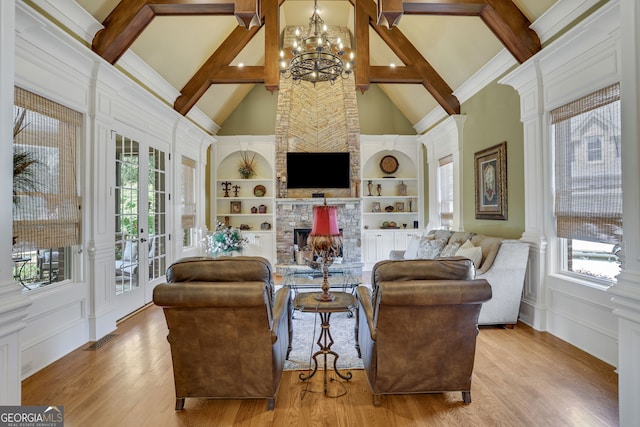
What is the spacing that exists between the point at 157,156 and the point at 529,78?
5090 mm

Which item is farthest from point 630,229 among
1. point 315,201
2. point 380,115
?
point 380,115

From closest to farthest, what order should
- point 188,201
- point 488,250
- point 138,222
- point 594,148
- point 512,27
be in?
point 594,148, point 512,27, point 488,250, point 138,222, point 188,201

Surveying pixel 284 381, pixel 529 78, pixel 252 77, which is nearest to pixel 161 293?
pixel 284 381

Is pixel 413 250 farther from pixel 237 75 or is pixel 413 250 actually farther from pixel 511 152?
pixel 237 75

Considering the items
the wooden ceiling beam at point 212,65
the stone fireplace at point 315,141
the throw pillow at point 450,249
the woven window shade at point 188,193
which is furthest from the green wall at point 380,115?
the woven window shade at point 188,193

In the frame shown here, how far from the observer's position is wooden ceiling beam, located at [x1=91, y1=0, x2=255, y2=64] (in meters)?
3.54

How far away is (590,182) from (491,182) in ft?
5.58

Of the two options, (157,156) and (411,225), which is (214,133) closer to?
(157,156)

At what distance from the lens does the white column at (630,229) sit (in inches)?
56.3

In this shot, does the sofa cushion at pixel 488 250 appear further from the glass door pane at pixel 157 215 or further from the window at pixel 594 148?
the glass door pane at pixel 157 215

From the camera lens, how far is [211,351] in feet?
7.02

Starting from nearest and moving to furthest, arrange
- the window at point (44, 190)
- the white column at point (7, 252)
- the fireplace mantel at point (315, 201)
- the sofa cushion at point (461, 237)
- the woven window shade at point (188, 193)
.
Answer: the white column at point (7, 252) → the window at point (44, 190) → the sofa cushion at point (461, 237) → the woven window shade at point (188, 193) → the fireplace mantel at point (315, 201)

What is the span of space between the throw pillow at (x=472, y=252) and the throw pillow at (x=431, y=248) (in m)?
0.81

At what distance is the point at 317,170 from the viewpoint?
751cm
